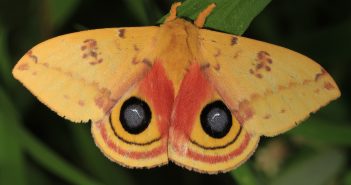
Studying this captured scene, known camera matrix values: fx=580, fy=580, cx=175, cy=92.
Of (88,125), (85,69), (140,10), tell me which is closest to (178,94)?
(85,69)

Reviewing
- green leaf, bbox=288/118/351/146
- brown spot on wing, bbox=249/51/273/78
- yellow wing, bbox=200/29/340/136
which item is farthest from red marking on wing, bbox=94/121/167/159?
green leaf, bbox=288/118/351/146

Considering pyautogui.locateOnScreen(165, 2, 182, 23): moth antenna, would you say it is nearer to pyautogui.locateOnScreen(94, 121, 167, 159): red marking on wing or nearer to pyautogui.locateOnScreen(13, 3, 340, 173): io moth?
pyautogui.locateOnScreen(13, 3, 340, 173): io moth

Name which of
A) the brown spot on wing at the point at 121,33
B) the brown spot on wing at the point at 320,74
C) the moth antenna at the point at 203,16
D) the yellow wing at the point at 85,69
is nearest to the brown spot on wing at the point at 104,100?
the yellow wing at the point at 85,69

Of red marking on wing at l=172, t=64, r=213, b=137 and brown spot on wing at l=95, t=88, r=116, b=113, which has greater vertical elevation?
brown spot on wing at l=95, t=88, r=116, b=113

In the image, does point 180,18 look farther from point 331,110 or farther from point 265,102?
point 331,110

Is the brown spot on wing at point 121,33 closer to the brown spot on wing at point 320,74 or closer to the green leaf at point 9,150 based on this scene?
the brown spot on wing at point 320,74

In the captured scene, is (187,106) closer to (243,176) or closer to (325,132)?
(243,176)
